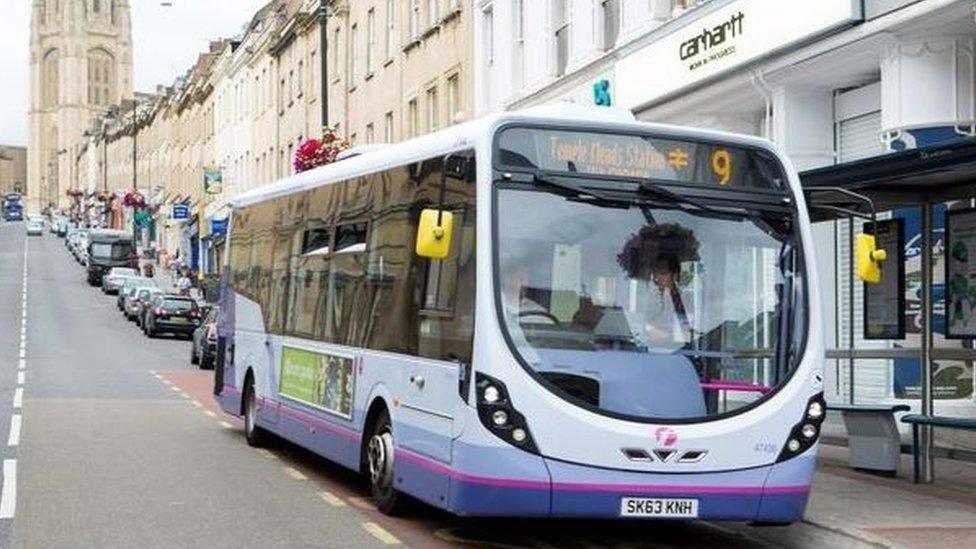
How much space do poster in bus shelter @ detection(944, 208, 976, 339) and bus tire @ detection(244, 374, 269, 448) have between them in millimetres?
7690

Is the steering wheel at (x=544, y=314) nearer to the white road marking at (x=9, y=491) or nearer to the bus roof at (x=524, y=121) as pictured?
the bus roof at (x=524, y=121)

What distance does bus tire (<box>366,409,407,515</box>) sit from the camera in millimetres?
10898

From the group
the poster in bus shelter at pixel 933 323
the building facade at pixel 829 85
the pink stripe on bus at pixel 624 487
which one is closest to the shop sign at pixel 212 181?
the building facade at pixel 829 85

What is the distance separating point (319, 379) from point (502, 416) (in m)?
4.43

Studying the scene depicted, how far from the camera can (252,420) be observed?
16531 millimetres

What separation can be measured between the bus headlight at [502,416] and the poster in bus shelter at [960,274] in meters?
4.96

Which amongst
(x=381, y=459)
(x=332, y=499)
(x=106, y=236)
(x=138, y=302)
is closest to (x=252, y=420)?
(x=332, y=499)

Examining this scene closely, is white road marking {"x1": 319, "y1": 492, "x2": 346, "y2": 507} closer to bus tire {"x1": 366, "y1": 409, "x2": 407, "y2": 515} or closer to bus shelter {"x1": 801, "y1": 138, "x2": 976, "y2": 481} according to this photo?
bus tire {"x1": 366, "y1": 409, "x2": 407, "y2": 515}

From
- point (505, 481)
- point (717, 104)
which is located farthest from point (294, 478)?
point (717, 104)

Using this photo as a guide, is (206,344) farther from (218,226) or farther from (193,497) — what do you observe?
(218,226)

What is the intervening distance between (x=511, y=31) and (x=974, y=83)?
1564 cm

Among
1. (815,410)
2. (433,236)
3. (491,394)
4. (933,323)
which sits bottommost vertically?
(815,410)

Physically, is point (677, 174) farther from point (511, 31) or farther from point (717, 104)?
point (511, 31)

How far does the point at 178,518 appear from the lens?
11.0 metres
